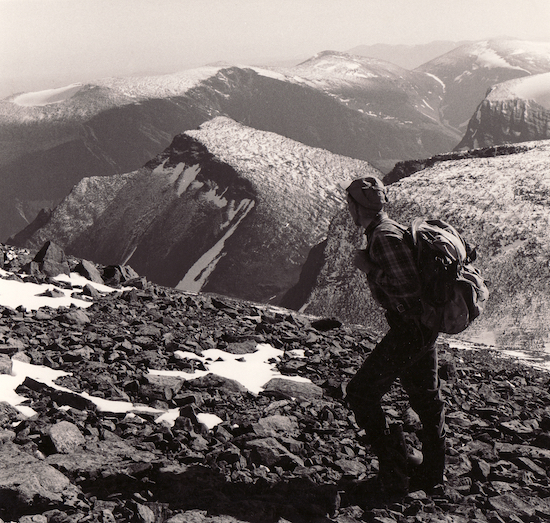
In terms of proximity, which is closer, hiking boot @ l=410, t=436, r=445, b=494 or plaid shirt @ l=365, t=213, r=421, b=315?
plaid shirt @ l=365, t=213, r=421, b=315

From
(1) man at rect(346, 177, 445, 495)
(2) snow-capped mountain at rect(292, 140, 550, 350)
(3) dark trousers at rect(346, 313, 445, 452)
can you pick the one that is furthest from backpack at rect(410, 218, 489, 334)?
(2) snow-capped mountain at rect(292, 140, 550, 350)

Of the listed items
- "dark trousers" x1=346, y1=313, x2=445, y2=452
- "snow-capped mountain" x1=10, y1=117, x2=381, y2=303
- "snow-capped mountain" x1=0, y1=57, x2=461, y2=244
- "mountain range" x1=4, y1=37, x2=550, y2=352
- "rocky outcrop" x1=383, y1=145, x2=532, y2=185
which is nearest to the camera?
"dark trousers" x1=346, y1=313, x2=445, y2=452

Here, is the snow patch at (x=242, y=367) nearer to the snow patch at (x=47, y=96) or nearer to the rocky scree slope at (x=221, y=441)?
the rocky scree slope at (x=221, y=441)

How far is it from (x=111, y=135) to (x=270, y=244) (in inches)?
4857

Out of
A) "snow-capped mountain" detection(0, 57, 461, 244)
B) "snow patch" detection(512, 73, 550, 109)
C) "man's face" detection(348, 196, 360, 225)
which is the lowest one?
"snow-capped mountain" detection(0, 57, 461, 244)

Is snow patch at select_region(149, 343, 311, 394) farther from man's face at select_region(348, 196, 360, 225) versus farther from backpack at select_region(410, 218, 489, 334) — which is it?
backpack at select_region(410, 218, 489, 334)

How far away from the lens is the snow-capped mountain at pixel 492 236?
26.7 meters

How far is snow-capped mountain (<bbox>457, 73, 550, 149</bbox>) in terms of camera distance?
343ft

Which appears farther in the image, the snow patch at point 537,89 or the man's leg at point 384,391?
the snow patch at point 537,89

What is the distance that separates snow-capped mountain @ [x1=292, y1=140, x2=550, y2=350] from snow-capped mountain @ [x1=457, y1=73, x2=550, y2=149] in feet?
217

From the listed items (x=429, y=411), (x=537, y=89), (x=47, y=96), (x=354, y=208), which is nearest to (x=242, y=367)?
(x=429, y=411)

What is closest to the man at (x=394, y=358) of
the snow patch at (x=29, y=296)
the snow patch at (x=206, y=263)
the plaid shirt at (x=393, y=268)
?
the plaid shirt at (x=393, y=268)

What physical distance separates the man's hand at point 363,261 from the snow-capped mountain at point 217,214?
57.3 meters

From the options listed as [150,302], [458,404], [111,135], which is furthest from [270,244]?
[111,135]
